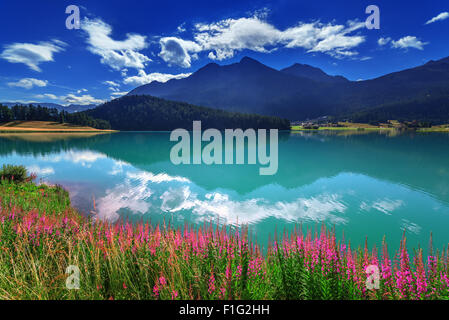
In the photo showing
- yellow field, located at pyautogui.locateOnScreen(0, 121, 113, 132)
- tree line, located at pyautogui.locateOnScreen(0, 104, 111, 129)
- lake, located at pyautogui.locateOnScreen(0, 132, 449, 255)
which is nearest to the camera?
lake, located at pyautogui.locateOnScreen(0, 132, 449, 255)

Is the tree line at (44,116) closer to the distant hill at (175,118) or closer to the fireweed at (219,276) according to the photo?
the distant hill at (175,118)

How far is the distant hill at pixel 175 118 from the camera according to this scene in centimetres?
16162

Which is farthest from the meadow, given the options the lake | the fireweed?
the lake

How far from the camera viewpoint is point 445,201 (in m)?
16.7

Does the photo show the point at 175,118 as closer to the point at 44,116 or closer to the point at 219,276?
the point at 44,116

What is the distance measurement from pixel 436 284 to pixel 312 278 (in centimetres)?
200

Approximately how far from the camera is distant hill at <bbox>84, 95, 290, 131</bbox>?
161625 mm

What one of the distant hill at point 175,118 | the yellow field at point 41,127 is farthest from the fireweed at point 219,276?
the distant hill at point 175,118

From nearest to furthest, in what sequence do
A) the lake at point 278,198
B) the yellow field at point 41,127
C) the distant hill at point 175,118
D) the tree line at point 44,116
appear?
the lake at point 278,198 → the yellow field at point 41,127 → the tree line at point 44,116 → the distant hill at point 175,118

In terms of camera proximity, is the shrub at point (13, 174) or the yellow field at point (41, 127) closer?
the shrub at point (13, 174)

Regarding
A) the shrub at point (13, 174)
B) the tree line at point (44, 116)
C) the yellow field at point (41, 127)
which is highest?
the tree line at point (44, 116)

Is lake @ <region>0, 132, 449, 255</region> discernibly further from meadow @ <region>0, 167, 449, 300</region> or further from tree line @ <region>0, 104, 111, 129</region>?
tree line @ <region>0, 104, 111, 129</region>
